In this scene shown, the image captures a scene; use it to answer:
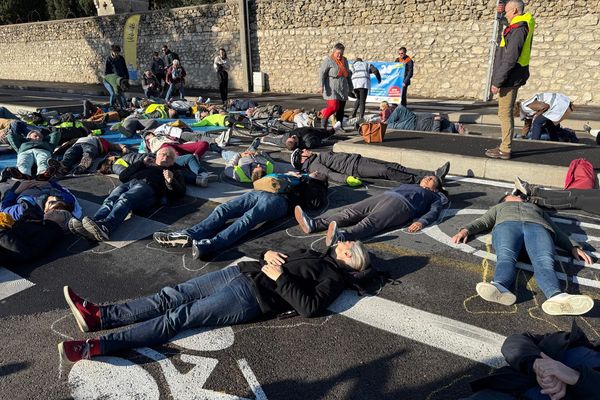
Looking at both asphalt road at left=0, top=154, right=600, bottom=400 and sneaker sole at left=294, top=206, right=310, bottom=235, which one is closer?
asphalt road at left=0, top=154, right=600, bottom=400

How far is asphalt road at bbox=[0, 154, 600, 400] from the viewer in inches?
107

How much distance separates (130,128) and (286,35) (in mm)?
12306

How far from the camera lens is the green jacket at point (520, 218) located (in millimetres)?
4129

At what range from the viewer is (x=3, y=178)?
6359mm

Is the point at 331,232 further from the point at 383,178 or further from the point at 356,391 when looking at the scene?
the point at 383,178

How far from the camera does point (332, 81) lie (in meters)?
9.93

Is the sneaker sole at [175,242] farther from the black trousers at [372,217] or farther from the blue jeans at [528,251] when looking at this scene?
the blue jeans at [528,251]

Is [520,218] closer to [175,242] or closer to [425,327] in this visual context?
[425,327]

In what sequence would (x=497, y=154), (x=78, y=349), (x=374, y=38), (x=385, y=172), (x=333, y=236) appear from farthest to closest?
(x=374, y=38)
(x=497, y=154)
(x=385, y=172)
(x=333, y=236)
(x=78, y=349)

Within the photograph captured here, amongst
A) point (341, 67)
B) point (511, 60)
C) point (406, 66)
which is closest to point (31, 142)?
point (341, 67)

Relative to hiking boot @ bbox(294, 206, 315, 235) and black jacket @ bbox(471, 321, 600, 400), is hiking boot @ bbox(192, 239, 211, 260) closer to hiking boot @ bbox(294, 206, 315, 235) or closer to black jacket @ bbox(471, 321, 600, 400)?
hiking boot @ bbox(294, 206, 315, 235)

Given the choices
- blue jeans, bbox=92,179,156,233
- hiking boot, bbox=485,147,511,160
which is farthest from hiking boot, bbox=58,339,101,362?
hiking boot, bbox=485,147,511,160

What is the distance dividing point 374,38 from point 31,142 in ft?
48.3

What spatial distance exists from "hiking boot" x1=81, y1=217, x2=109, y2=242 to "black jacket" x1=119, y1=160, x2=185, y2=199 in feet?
3.42
